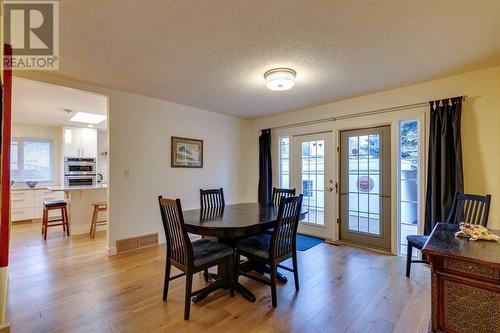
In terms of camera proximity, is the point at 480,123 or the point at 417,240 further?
the point at 480,123

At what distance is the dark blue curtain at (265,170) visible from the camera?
15.8 feet

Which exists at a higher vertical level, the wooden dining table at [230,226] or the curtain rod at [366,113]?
the curtain rod at [366,113]

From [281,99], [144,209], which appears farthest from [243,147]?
[144,209]

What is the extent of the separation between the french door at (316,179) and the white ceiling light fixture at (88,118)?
4.16m

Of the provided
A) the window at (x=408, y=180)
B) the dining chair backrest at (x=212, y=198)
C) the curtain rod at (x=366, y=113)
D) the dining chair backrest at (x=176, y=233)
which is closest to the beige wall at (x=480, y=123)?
the curtain rod at (x=366, y=113)

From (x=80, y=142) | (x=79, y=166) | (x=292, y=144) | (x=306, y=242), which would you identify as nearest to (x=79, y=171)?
(x=79, y=166)

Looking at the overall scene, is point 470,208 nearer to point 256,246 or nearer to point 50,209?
point 256,246

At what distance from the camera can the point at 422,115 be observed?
3.10 meters

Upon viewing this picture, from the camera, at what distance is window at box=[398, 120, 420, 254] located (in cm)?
322

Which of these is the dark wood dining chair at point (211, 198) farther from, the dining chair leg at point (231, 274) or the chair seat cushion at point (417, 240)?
the chair seat cushion at point (417, 240)

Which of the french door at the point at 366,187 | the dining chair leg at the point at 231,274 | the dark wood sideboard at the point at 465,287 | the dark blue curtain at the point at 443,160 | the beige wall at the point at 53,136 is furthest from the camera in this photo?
the beige wall at the point at 53,136

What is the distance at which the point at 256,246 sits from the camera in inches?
91.1

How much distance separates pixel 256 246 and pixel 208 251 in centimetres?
47

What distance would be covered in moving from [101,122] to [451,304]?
6491 mm
